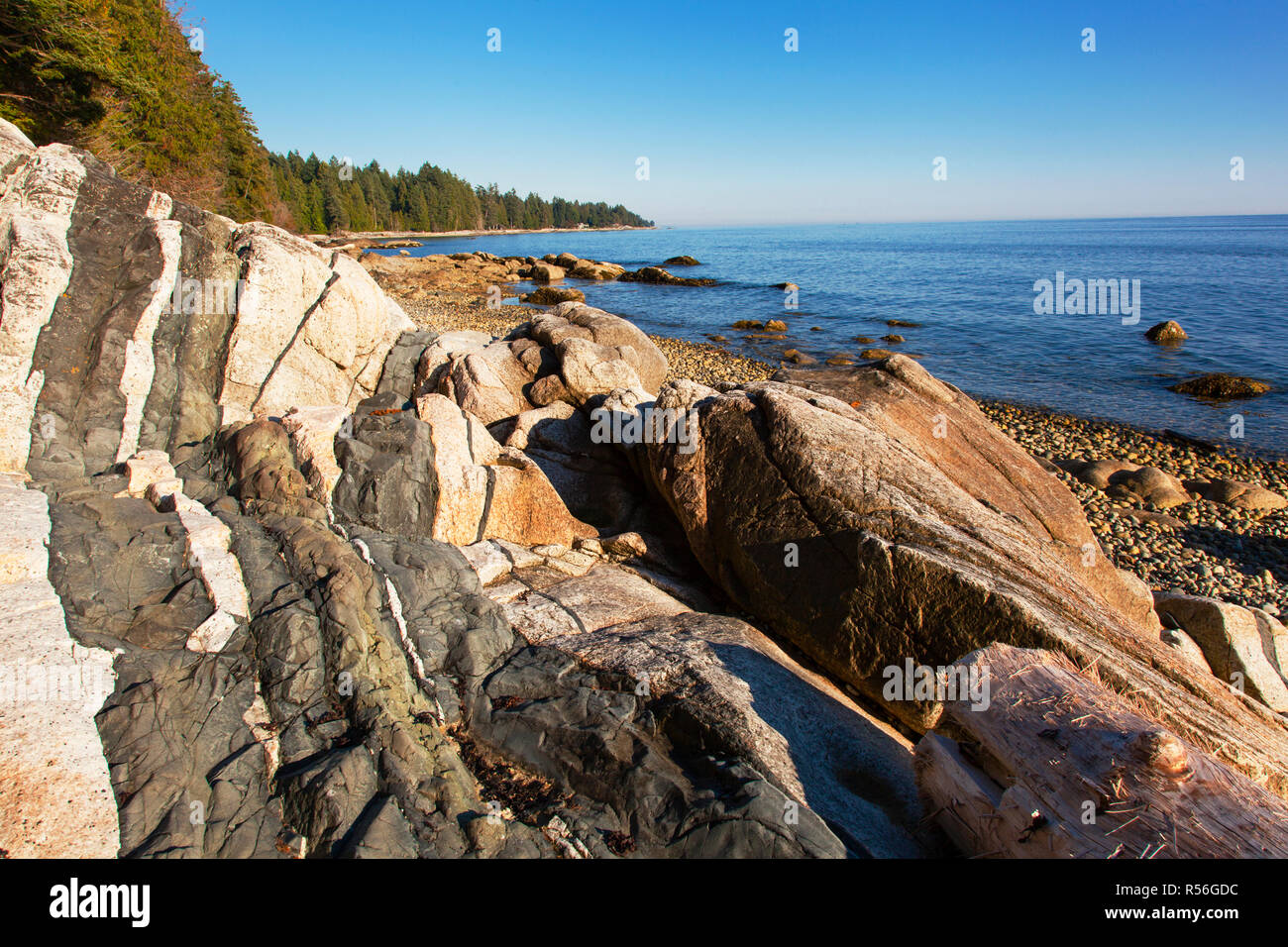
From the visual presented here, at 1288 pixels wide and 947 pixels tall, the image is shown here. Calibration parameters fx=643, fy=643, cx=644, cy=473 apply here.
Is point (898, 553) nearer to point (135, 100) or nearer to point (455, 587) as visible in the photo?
point (455, 587)

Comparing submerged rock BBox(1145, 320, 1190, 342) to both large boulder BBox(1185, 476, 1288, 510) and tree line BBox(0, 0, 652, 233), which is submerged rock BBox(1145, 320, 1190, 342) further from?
tree line BBox(0, 0, 652, 233)

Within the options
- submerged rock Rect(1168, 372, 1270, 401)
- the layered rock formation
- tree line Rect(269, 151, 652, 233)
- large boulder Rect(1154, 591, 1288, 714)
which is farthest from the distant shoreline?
large boulder Rect(1154, 591, 1288, 714)

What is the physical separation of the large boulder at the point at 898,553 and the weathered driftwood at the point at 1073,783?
3.54 feet

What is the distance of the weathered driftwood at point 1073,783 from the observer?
4.17 metres

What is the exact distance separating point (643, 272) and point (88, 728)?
7661 cm

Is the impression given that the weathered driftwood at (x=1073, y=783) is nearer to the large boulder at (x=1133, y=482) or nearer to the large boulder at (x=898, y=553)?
the large boulder at (x=898, y=553)

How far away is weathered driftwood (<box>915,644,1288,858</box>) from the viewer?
4.17 m

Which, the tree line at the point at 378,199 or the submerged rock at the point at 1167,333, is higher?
the tree line at the point at 378,199

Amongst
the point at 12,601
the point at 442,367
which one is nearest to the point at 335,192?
the point at 442,367

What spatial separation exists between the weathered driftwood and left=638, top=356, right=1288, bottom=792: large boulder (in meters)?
1.08

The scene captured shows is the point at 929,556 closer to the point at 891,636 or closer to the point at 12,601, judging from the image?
the point at 891,636

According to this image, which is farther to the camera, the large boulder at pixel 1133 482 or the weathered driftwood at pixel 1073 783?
the large boulder at pixel 1133 482

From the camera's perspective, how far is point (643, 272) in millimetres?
76625

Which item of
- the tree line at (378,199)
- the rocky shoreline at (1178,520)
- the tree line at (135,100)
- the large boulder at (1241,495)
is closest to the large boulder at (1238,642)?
the rocky shoreline at (1178,520)
